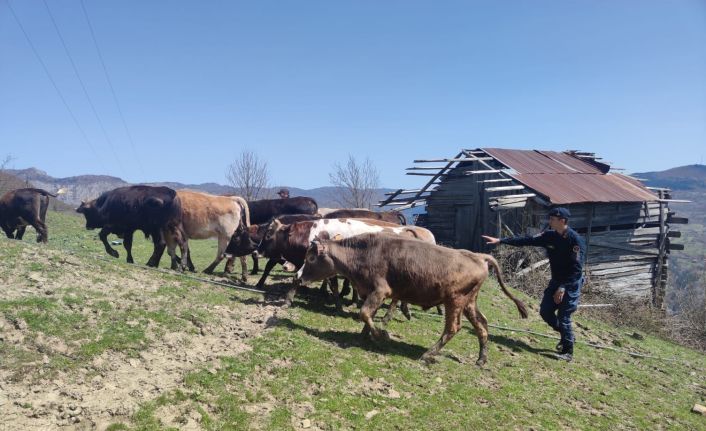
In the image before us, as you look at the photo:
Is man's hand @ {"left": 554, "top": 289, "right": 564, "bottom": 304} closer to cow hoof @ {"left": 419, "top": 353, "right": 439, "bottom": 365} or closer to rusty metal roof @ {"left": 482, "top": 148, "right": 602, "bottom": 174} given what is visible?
cow hoof @ {"left": 419, "top": 353, "right": 439, "bottom": 365}

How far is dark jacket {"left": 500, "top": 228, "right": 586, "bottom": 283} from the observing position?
8680 mm

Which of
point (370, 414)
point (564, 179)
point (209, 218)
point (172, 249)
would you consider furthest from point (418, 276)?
point (564, 179)

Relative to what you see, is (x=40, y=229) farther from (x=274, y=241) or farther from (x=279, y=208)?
(x=274, y=241)

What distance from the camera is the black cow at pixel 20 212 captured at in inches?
631

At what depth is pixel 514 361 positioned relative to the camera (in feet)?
27.7

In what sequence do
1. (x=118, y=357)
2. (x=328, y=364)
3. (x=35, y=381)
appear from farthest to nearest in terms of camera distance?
(x=328, y=364) < (x=118, y=357) < (x=35, y=381)

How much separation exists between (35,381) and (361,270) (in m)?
4.85

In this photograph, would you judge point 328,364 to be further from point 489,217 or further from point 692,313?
point 692,313

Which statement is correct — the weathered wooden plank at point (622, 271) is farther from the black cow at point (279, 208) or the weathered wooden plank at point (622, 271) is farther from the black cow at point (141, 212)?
the black cow at point (141, 212)

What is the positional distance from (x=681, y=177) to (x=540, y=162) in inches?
7022

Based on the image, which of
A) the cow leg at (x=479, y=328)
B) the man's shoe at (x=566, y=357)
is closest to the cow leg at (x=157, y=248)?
the cow leg at (x=479, y=328)

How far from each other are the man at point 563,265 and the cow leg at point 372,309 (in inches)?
91.1

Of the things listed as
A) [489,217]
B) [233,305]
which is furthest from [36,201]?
[489,217]

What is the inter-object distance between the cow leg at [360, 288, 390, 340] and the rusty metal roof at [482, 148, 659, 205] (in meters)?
13.7
